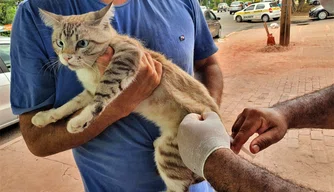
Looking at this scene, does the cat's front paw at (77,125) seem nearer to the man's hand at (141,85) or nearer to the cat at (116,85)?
the cat at (116,85)

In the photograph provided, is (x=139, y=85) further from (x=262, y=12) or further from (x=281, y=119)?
(x=262, y=12)

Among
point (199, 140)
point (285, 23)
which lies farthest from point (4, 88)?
point (285, 23)

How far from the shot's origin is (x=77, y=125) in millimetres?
1449

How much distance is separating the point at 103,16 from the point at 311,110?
59.4 inches

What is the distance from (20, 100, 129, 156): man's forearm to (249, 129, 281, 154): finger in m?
0.84

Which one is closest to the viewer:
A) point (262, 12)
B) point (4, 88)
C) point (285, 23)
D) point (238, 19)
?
point (4, 88)

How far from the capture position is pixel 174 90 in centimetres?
168

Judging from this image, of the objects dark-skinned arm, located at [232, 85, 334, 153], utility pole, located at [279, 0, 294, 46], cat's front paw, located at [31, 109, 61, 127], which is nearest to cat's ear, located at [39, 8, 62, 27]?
cat's front paw, located at [31, 109, 61, 127]

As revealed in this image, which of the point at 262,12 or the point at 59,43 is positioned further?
the point at 262,12

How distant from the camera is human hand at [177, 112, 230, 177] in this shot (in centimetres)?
130

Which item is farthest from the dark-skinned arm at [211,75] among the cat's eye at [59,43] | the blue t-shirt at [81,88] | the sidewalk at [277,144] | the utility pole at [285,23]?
the utility pole at [285,23]

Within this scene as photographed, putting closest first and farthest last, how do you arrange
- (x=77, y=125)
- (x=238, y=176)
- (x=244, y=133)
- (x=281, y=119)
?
(x=238, y=176) → (x=77, y=125) → (x=244, y=133) → (x=281, y=119)

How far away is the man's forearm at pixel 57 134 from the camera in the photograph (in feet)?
4.74

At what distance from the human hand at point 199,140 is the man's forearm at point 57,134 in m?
0.32
